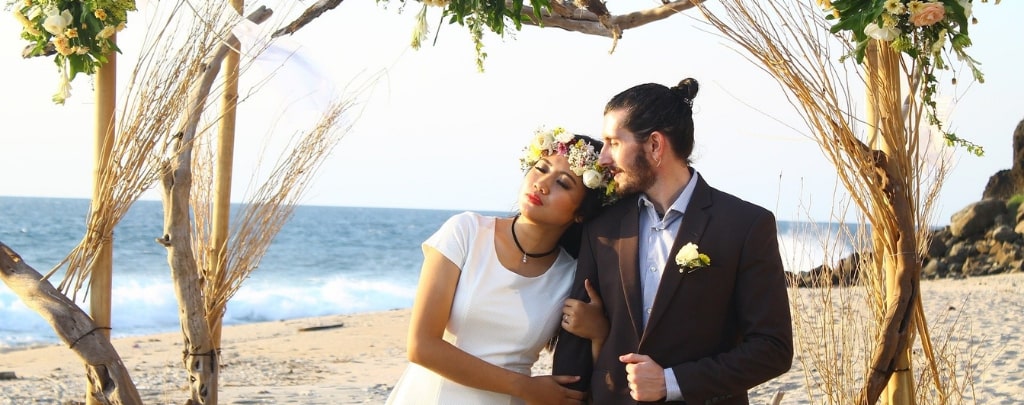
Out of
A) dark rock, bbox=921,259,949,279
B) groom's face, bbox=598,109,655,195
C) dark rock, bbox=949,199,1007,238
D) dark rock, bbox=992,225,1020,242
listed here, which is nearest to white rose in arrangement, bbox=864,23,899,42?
groom's face, bbox=598,109,655,195

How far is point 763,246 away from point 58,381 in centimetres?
845

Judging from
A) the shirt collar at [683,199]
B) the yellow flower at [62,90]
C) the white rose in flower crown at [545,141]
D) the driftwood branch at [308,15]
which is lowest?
the shirt collar at [683,199]

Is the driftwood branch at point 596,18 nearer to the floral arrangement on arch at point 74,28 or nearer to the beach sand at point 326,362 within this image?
the beach sand at point 326,362

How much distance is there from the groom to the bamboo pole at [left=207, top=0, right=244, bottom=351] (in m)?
1.77

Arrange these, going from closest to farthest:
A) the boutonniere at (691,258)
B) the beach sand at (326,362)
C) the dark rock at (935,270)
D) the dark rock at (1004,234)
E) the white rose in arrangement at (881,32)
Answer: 1. the boutonniere at (691,258)
2. the white rose in arrangement at (881,32)
3. the beach sand at (326,362)
4. the dark rock at (1004,234)
5. the dark rock at (935,270)

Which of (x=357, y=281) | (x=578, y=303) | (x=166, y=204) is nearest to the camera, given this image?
(x=578, y=303)

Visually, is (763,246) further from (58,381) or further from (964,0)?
(58,381)

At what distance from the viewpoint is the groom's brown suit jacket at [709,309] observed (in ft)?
8.87

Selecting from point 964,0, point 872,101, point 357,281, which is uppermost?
point 964,0

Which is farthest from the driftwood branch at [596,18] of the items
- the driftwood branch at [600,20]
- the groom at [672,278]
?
the groom at [672,278]

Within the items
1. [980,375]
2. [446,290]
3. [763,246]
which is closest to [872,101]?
[763,246]

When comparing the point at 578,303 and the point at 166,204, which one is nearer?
the point at 578,303

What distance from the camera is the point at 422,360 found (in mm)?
3016

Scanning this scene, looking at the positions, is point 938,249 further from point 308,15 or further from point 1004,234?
point 308,15
